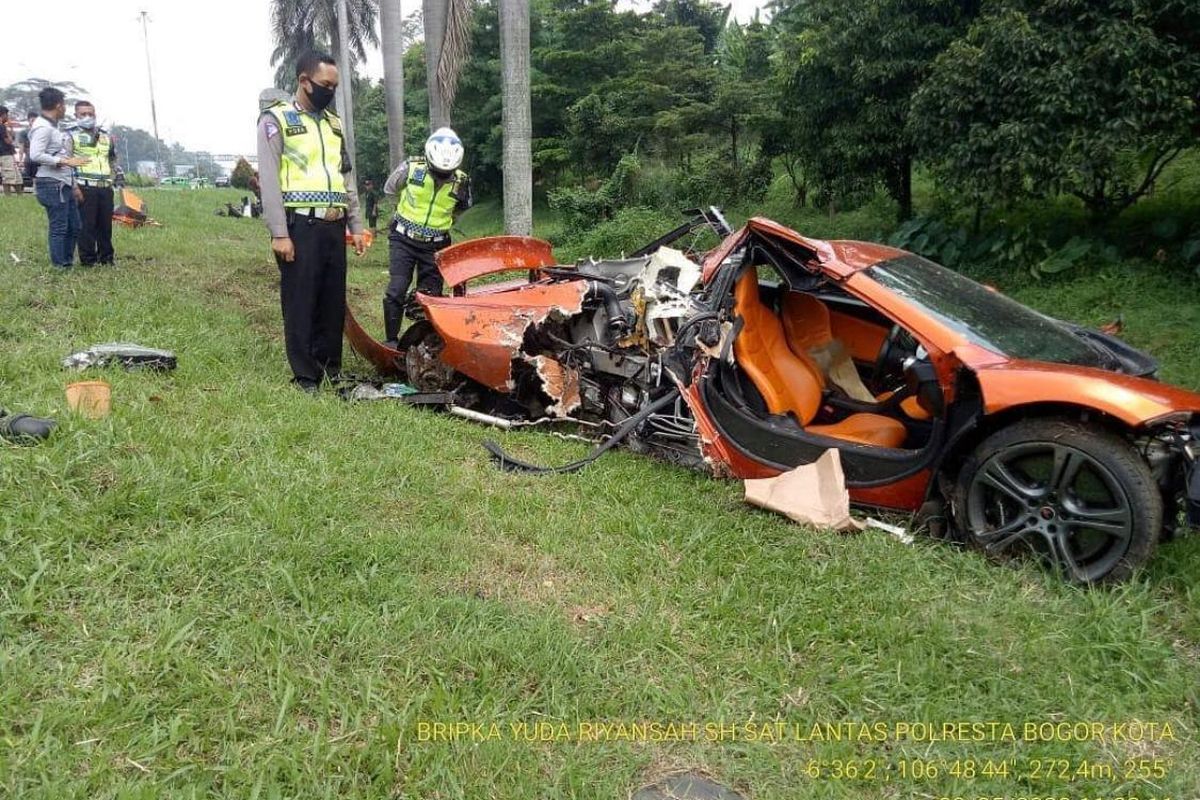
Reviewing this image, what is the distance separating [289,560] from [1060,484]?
273cm

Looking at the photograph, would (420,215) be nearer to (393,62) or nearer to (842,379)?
(842,379)

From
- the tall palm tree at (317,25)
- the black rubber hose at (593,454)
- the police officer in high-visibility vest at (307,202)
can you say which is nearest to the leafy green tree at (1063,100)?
the black rubber hose at (593,454)

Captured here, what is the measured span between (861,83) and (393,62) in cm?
1077

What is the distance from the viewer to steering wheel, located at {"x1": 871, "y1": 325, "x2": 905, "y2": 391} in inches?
163

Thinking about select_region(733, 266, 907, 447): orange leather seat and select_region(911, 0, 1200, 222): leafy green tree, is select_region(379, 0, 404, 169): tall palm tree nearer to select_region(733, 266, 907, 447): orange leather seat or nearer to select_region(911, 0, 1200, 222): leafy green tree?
select_region(911, 0, 1200, 222): leafy green tree

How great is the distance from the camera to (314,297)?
4812mm

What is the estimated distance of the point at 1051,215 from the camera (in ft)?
26.8

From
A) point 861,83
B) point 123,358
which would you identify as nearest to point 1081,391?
point 123,358

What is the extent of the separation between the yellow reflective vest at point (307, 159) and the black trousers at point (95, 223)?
4240mm

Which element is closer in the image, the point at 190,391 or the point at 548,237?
the point at 190,391

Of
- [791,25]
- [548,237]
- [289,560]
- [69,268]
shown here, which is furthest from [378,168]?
[289,560]

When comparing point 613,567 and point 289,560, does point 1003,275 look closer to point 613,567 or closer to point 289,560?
point 613,567

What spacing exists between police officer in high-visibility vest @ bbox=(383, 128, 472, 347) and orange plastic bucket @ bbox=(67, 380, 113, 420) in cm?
206

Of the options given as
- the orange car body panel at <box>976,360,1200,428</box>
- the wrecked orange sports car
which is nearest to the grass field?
the wrecked orange sports car
